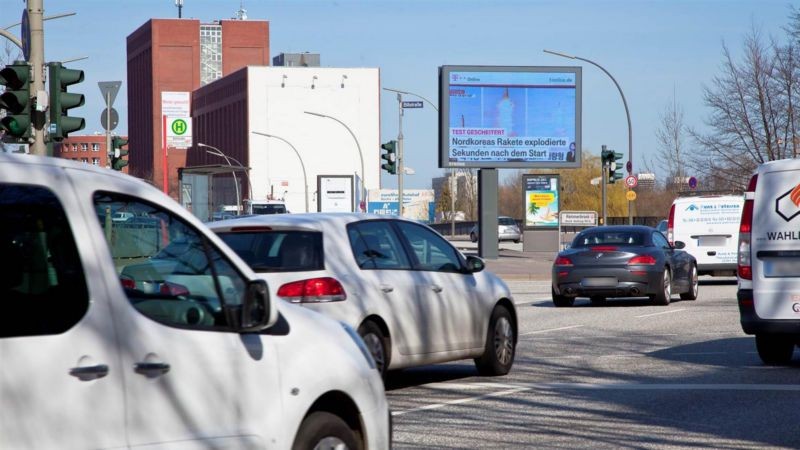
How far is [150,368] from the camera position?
4.80m

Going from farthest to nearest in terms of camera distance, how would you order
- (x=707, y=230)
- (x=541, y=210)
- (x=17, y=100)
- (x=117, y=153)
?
(x=541, y=210) < (x=117, y=153) < (x=707, y=230) < (x=17, y=100)

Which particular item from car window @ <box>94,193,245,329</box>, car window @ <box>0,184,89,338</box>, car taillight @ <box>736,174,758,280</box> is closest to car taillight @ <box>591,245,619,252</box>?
car taillight @ <box>736,174,758,280</box>

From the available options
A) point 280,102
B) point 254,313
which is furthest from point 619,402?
point 280,102

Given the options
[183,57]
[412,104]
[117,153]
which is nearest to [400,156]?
[412,104]

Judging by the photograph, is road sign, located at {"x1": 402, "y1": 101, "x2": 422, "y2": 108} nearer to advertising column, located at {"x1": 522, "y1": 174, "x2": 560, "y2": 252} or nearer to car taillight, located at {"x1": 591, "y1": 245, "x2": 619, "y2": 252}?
advertising column, located at {"x1": 522, "y1": 174, "x2": 560, "y2": 252}

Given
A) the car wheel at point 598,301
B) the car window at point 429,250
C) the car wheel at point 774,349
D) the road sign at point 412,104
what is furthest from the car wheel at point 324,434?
the road sign at point 412,104

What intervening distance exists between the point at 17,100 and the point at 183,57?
449 ft

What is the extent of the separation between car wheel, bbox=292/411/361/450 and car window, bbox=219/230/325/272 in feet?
15.2

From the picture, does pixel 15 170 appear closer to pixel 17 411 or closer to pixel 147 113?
pixel 17 411

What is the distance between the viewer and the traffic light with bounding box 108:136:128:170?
29.5 meters

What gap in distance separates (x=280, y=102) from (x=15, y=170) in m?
119

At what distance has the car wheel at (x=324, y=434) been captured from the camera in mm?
5660

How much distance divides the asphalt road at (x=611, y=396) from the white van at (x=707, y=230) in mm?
11801

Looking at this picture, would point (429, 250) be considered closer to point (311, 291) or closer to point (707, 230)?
point (311, 291)
